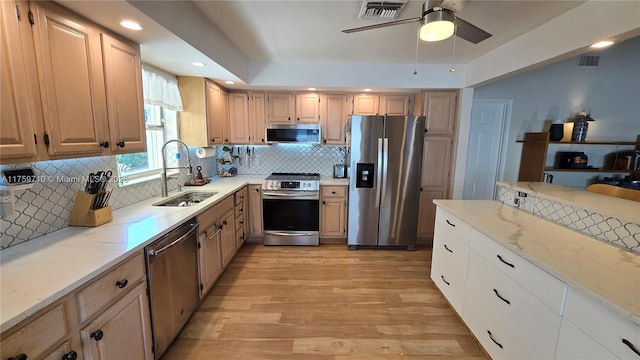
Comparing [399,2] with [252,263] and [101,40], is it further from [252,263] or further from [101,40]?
[252,263]

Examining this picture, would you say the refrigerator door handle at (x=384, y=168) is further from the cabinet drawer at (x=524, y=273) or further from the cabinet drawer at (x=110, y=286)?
the cabinet drawer at (x=110, y=286)

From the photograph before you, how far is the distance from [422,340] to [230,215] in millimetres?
2225

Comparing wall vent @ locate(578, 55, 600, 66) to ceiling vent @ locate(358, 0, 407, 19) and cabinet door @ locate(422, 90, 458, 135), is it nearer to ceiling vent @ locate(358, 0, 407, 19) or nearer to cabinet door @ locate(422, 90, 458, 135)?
cabinet door @ locate(422, 90, 458, 135)

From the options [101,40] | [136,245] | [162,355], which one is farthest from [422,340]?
[101,40]

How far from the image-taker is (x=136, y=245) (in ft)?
4.56

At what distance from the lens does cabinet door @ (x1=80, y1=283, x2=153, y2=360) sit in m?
1.14

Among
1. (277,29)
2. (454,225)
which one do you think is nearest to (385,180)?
(454,225)

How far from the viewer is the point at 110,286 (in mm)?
1232

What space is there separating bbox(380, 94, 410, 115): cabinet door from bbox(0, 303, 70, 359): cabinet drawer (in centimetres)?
373

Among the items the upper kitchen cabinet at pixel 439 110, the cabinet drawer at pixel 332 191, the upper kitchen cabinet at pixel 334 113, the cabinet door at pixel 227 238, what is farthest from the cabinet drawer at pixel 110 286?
the upper kitchen cabinet at pixel 439 110

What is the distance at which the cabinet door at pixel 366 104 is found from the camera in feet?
12.2

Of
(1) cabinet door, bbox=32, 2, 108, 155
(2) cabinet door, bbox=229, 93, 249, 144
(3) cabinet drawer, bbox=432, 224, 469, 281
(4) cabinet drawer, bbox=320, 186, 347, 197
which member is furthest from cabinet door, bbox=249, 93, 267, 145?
(3) cabinet drawer, bbox=432, 224, 469, 281

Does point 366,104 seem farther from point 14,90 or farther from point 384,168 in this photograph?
point 14,90

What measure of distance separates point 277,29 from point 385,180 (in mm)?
2188
